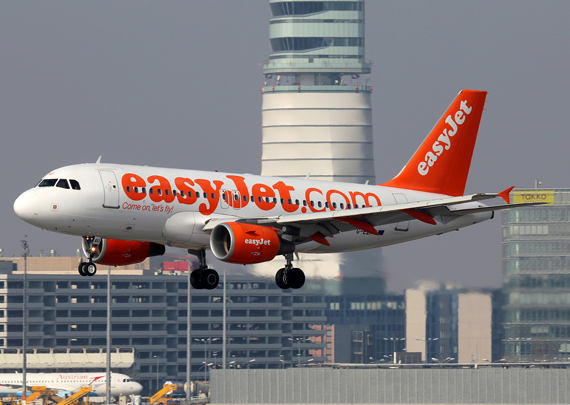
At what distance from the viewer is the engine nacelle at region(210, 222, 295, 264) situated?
54.2 m

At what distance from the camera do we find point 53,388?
6491 inches

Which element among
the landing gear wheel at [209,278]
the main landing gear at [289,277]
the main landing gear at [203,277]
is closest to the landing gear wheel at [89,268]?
the main landing gear at [203,277]

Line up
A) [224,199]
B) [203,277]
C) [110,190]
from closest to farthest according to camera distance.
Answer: [110,190], [224,199], [203,277]

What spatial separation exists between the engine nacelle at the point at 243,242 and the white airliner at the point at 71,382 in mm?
113332

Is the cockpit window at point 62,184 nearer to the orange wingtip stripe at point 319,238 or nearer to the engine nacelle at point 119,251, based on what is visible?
the engine nacelle at point 119,251

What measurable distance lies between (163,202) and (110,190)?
98.3 inches

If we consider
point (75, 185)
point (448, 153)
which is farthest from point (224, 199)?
point (448, 153)

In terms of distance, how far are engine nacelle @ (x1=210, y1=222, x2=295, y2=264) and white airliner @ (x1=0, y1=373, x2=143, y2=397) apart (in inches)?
4462

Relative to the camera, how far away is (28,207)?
52625 millimetres

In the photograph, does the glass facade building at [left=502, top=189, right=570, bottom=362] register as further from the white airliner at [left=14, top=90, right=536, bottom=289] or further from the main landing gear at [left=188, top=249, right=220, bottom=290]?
the main landing gear at [left=188, top=249, right=220, bottom=290]

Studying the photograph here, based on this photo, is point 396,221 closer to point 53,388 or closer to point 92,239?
point 92,239

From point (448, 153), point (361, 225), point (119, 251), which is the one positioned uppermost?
point (448, 153)

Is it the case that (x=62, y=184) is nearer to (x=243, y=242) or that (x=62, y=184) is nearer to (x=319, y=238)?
(x=243, y=242)

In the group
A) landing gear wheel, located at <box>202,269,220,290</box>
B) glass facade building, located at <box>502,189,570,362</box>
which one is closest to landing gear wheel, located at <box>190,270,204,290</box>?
landing gear wheel, located at <box>202,269,220,290</box>
